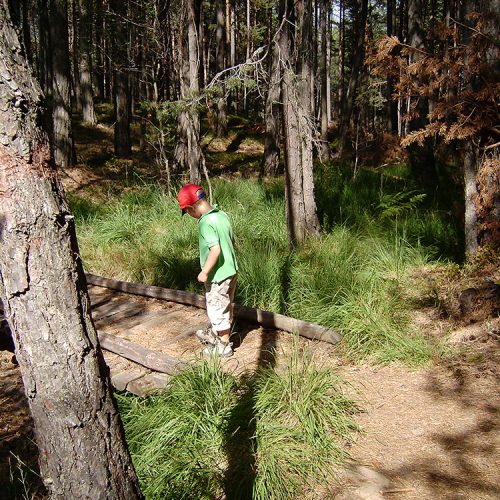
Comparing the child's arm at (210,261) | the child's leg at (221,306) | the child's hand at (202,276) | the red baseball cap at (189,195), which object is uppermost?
the red baseball cap at (189,195)

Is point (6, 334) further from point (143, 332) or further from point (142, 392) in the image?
point (143, 332)

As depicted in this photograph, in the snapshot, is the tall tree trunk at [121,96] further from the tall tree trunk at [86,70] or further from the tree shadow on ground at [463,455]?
the tree shadow on ground at [463,455]

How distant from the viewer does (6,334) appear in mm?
4371

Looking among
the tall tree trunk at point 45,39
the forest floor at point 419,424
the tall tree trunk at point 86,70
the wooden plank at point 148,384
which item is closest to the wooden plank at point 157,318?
the forest floor at point 419,424

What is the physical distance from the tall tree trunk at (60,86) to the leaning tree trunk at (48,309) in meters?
12.6

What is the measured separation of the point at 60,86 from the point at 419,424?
13.5 m

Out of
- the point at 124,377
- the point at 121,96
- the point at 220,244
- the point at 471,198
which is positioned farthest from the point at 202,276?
the point at 121,96

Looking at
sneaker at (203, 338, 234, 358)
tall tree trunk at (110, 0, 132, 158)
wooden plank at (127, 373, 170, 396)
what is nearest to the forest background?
sneaker at (203, 338, 234, 358)

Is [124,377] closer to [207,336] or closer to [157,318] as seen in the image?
[207,336]

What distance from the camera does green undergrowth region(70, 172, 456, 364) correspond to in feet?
17.2

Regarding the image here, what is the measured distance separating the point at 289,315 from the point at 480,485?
308 centimetres

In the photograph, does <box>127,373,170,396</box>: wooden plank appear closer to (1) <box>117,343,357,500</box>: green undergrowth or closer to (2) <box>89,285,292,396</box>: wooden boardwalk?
(2) <box>89,285,292,396</box>: wooden boardwalk

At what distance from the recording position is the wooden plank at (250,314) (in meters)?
5.22

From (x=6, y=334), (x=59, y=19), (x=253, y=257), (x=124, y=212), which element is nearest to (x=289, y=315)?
(x=253, y=257)
